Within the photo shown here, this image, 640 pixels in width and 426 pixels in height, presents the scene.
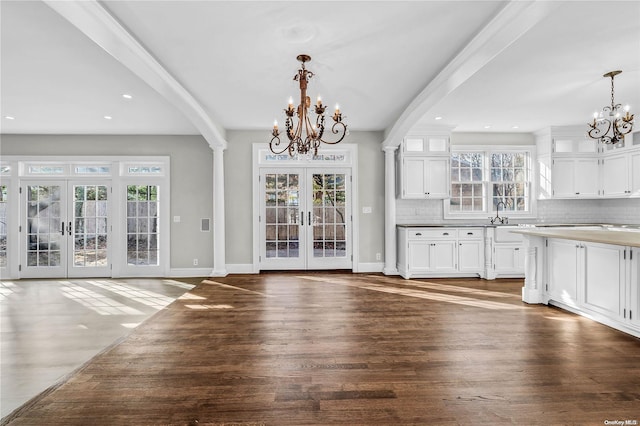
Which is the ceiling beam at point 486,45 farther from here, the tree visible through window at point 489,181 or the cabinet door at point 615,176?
the cabinet door at point 615,176

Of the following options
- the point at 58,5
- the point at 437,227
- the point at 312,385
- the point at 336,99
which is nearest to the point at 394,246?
the point at 437,227

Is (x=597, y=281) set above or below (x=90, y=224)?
below

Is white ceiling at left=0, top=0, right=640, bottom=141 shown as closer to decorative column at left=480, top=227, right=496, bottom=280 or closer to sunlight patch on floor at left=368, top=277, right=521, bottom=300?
decorative column at left=480, top=227, right=496, bottom=280

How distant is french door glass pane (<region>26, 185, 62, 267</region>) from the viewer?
618 cm

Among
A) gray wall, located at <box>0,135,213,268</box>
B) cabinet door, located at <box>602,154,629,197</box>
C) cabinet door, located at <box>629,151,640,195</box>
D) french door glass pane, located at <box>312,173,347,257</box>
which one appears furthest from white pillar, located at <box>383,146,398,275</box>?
cabinet door, located at <box>629,151,640,195</box>

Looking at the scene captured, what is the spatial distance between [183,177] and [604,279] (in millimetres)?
6309

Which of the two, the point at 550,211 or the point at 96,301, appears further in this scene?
the point at 550,211

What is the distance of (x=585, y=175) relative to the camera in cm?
611

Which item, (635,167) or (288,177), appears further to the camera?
(288,177)

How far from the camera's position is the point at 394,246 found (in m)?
6.07

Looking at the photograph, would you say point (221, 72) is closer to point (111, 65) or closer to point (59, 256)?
point (111, 65)

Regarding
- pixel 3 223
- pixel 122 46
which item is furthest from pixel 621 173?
pixel 3 223

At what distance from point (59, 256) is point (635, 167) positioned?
1034 centimetres

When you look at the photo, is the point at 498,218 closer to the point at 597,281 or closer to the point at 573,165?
the point at 573,165
